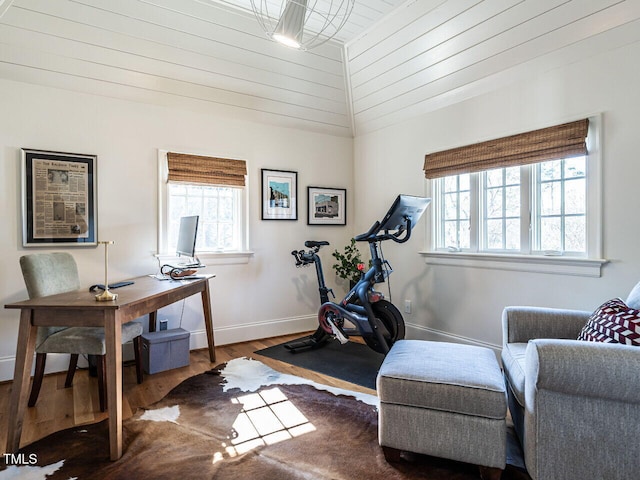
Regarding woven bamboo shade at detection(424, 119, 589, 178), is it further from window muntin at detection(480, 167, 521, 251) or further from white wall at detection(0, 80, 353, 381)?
white wall at detection(0, 80, 353, 381)

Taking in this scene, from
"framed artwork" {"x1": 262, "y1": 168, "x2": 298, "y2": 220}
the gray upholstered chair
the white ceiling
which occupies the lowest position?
the gray upholstered chair

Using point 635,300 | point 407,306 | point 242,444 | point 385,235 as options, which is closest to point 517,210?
point 385,235

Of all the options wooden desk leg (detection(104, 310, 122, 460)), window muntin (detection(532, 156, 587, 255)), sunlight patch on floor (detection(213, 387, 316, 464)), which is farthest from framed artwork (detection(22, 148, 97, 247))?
window muntin (detection(532, 156, 587, 255))

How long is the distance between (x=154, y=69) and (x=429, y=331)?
3.44m

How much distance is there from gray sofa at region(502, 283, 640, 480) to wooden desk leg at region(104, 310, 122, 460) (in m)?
1.87

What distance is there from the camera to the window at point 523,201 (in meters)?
2.53

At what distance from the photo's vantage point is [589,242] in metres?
2.52

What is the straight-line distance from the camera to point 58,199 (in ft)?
9.70

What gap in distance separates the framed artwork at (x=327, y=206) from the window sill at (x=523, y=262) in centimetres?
119

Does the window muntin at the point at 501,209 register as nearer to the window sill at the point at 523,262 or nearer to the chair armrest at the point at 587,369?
the window sill at the point at 523,262

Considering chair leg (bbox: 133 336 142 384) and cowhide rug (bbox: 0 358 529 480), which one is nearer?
cowhide rug (bbox: 0 358 529 480)

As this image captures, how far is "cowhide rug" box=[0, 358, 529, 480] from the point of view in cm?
170

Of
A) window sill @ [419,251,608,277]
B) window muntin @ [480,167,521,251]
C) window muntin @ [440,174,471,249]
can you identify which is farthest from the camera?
window muntin @ [440,174,471,249]

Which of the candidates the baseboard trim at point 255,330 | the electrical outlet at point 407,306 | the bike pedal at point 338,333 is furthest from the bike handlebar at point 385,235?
the baseboard trim at point 255,330
